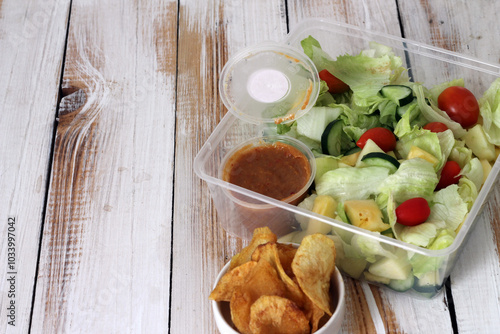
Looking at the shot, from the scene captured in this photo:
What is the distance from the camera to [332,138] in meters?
1.89

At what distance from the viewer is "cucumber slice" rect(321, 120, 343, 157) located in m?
1.88

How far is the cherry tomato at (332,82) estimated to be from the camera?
201 centimetres

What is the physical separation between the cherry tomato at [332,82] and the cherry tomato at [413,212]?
0.54 m

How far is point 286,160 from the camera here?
184 cm

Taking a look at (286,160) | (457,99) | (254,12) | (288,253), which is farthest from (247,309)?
(254,12)

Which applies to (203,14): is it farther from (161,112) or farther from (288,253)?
(288,253)

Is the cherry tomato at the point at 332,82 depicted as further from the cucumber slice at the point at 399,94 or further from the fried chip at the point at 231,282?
the fried chip at the point at 231,282

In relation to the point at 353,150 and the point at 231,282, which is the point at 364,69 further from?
the point at 231,282

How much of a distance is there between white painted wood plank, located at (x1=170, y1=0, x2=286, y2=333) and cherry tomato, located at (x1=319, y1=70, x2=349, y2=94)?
0.41 metres

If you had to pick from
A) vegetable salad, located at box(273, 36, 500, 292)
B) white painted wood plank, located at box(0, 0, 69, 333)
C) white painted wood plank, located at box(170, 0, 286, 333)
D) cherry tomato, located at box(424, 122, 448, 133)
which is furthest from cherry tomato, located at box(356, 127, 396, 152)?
white painted wood plank, located at box(0, 0, 69, 333)

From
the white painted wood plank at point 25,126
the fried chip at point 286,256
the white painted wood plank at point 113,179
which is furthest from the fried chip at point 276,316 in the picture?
the white painted wood plank at point 25,126

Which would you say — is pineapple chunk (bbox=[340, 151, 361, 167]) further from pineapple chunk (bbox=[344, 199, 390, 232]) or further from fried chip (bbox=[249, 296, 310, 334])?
fried chip (bbox=[249, 296, 310, 334])

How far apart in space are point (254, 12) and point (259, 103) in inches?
29.2

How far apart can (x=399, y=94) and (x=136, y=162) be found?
0.91 metres
